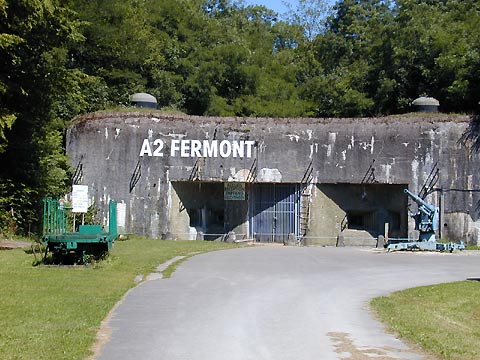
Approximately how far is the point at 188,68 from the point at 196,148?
57.6 feet

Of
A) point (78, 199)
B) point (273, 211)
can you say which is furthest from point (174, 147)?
point (78, 199)

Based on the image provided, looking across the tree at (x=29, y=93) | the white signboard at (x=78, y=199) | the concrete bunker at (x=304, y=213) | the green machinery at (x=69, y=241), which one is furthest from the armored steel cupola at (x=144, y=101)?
the green machinery at (x=69, y=241)

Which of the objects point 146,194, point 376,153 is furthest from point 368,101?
point 146,194

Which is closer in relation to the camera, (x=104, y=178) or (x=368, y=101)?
(x=104, y=178)

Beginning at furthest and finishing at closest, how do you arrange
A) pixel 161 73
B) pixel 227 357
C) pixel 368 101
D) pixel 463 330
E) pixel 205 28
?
pixel 205 28
pixel 161 73
pixel 368 101
pixel 463 330
pixel 227 357

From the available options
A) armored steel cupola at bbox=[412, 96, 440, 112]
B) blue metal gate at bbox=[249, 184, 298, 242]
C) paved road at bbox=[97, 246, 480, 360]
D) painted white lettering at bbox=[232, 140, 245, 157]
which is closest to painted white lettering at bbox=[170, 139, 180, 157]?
painted white lettering at bbox=[232, 140, 245, 157]

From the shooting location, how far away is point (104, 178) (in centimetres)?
3475

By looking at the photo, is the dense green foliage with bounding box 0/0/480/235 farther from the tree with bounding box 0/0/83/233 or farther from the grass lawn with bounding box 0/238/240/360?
the grass lawn with bounding box 0/238/240/360

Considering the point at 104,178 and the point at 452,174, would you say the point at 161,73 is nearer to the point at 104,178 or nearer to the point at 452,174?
the point at 104,178

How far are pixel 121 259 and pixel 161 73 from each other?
30.0 metres

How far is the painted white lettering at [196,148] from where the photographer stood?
34.6 meters

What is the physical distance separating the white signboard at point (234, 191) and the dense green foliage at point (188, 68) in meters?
7.54

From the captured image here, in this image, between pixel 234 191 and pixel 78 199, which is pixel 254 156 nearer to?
pixel 234 191

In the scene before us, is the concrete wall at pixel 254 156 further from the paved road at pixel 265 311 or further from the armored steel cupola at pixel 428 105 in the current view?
the paved road at pixel 265 311
